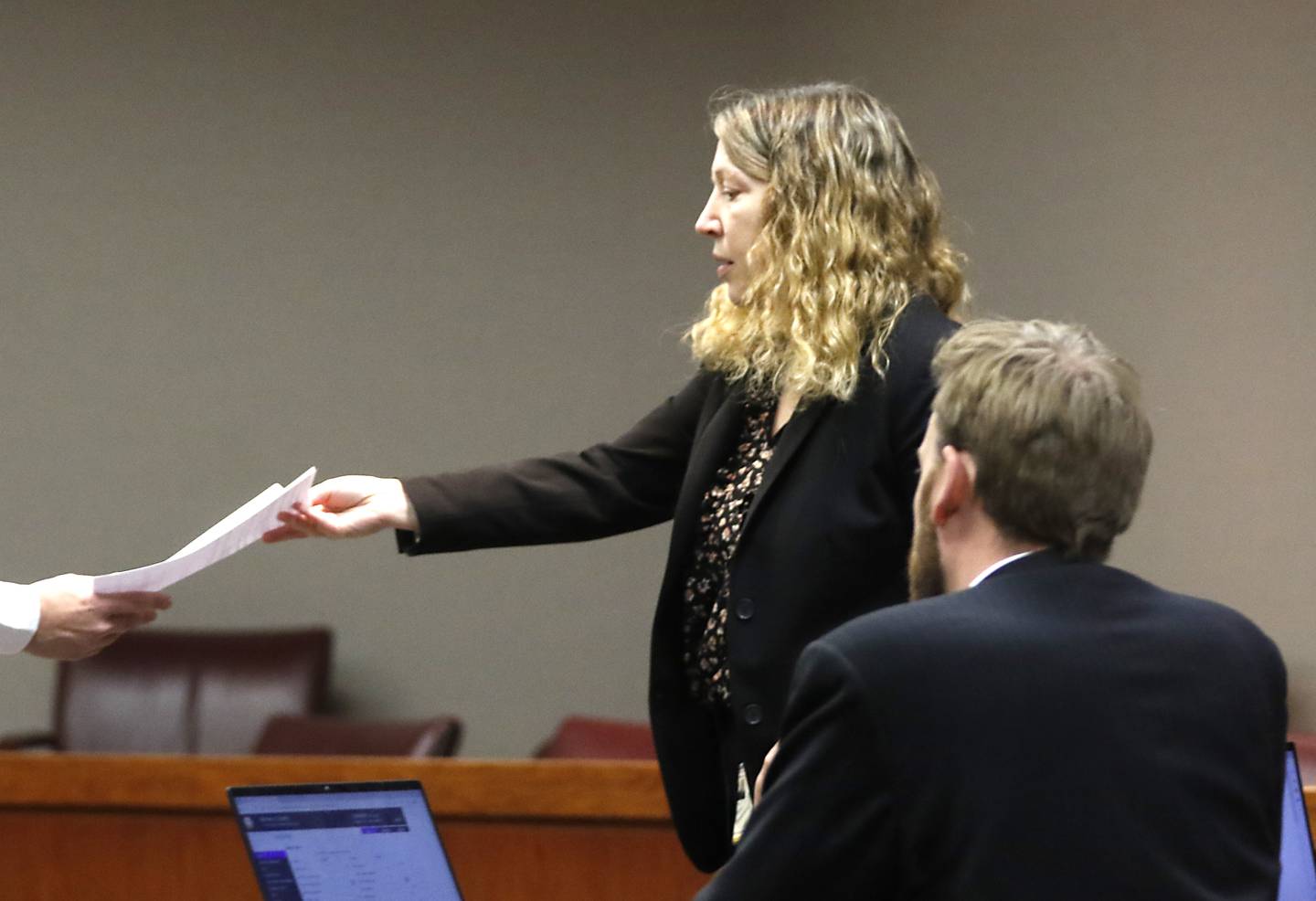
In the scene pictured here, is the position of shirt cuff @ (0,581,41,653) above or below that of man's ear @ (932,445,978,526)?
below

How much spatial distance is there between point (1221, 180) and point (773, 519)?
277cm

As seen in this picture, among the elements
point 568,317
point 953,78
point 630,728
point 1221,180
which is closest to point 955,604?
point 630,728

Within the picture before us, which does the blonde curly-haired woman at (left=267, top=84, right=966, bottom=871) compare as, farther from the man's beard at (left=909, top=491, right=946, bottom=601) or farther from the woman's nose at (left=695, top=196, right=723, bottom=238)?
the man's beard at (left=909, top=491, right=946, bottom=601)

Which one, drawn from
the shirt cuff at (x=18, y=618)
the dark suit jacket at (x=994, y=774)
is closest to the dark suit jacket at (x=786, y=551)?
the dark suit jacket at (x=994, y=774)

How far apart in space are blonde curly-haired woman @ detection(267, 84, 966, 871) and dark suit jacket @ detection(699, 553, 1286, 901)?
32.7 inches

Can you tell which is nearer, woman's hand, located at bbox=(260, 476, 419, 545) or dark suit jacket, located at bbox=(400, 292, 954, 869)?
dark suit jacket, located at bbox=(400, 292, 954, 869)

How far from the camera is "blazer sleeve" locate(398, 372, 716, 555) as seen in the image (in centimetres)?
271

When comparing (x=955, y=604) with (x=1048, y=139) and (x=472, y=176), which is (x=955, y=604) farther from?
(x=472, y=176)

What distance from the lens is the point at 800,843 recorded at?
1454 millimetres

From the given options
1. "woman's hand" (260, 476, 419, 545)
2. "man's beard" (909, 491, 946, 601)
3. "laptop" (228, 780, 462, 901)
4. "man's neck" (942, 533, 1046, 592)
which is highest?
"man's neck" (942, 533, 1046, 592)

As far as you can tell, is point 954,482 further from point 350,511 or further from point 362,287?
point 362,287

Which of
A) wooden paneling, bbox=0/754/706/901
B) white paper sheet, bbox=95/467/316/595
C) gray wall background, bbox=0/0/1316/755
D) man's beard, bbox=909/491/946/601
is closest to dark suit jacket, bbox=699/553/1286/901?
man's beard, bbox=909/491/946/601

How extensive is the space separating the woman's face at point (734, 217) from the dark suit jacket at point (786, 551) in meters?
0.17

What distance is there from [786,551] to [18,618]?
1.20 m
